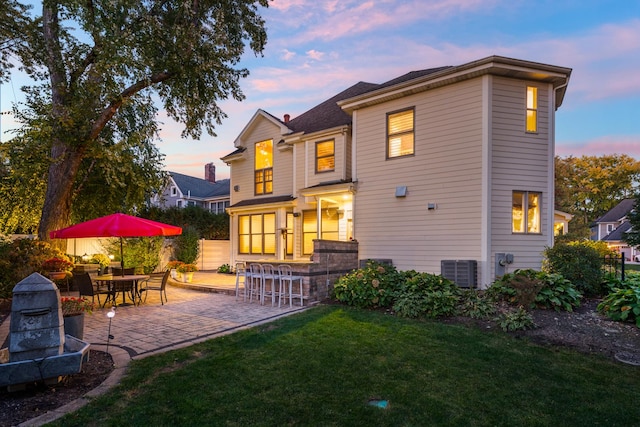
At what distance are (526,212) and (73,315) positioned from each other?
410 inches

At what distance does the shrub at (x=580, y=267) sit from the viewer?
7.67m

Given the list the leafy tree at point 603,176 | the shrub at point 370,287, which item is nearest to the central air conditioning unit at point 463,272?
the shrub at point 370,287

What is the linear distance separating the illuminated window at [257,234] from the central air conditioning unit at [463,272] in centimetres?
769

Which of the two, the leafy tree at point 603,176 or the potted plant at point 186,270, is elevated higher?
the leafy tree at point 603,176

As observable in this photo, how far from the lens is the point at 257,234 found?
15.4m

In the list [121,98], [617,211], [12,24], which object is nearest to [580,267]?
[121,98]

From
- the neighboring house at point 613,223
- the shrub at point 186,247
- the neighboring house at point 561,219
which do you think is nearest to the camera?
the neighboring house at point 561,219

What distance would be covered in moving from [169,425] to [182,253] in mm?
14137

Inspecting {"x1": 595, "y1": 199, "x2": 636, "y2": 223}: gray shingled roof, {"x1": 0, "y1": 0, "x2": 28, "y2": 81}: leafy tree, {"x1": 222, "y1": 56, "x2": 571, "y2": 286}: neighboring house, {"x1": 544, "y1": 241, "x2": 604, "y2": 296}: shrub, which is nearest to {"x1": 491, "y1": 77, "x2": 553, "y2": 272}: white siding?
{"x1": 222, "y1": 56, "x2": 571, "y2": 286}: neighboring house

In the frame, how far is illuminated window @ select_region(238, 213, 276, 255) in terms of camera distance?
14.8m

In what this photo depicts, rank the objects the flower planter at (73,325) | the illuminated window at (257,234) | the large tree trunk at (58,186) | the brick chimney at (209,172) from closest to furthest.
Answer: the flower planter at (73,325) → the large tree trunk at (58,186) → the illuminated window at (257,234) → the brick chimney at (209,172)

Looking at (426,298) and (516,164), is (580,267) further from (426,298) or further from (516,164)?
(426,298)

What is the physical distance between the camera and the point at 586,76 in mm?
15570

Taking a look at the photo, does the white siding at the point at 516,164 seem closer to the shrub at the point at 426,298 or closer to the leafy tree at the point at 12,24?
the shrub at the point at 426,298
